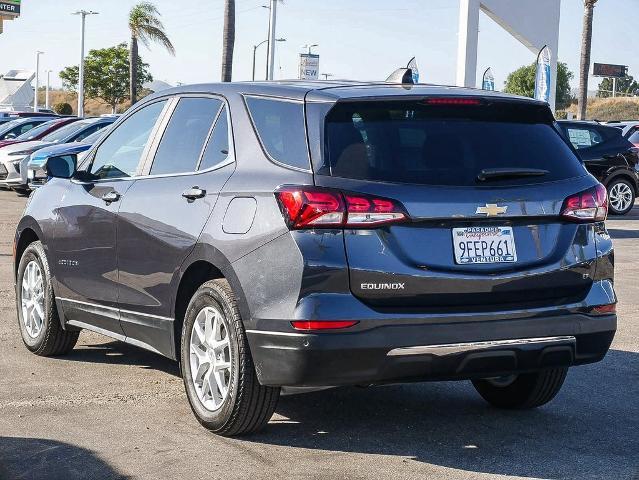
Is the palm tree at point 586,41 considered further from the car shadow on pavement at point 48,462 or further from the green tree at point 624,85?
the green tree at point 624,85

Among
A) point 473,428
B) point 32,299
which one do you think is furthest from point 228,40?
point 473,428

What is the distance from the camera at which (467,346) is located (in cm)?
525

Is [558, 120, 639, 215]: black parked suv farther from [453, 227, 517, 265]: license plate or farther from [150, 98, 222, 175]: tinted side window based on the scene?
[453, 227, 517, 265]: license plate

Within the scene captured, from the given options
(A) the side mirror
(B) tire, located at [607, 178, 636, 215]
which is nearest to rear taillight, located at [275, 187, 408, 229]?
(A) the side mirror

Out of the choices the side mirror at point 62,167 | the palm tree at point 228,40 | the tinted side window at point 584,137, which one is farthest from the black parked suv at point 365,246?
the palm tree at point 228,40

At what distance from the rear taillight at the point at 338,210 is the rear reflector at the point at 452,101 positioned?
2.16 feet

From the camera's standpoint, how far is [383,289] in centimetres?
513

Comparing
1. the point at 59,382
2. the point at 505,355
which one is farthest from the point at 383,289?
the point at 59,382

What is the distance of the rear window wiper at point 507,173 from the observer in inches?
215

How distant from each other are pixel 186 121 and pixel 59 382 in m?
1.83

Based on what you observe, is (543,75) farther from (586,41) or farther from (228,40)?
(586,41)

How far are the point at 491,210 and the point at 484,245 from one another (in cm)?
16

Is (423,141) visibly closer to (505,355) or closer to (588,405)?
(505,355)

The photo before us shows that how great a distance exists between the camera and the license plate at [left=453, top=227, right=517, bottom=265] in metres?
5.30
